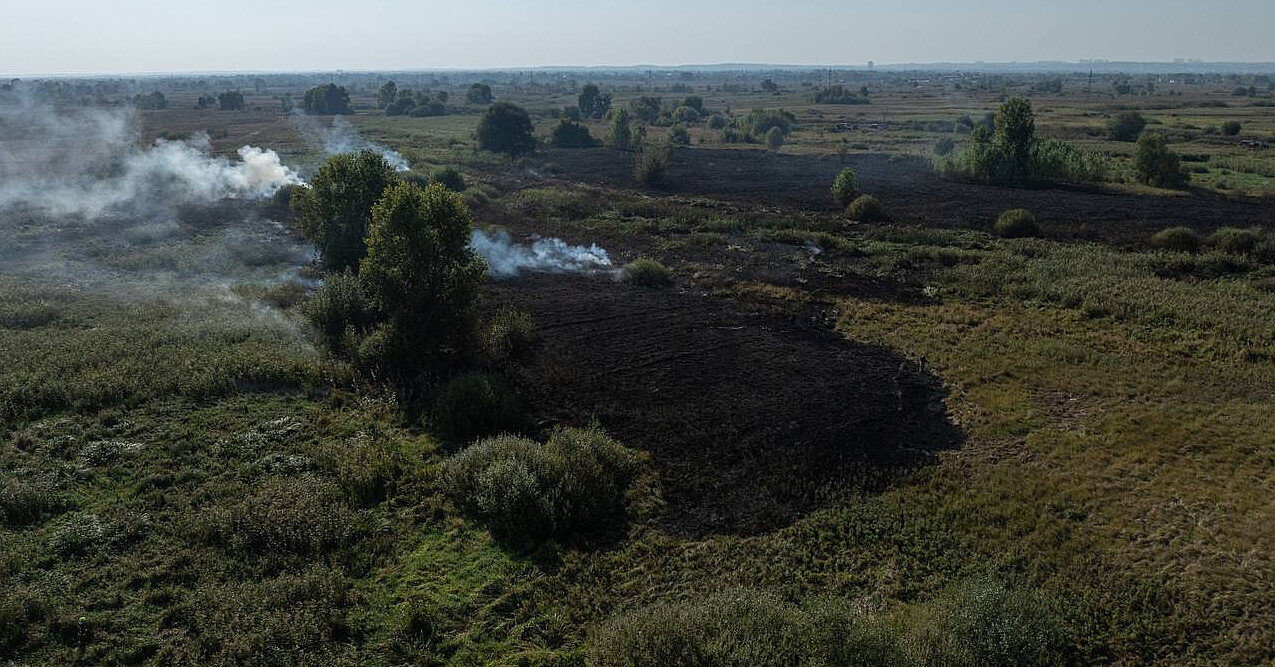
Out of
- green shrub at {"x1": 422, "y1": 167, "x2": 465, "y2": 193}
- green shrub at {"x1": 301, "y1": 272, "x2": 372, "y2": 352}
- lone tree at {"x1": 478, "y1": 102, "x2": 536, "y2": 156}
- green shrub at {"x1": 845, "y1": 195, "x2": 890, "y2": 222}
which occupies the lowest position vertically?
green shrub at {"x1": 301, "y1": 272, "x2": 372, "y2": 352}

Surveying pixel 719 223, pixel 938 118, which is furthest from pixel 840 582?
pixel 938 118

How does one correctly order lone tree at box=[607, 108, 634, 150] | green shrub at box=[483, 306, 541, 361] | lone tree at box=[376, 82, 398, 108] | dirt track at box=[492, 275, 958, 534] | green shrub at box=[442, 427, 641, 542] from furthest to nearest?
lone tree at box=[376, 82, 398, 108], lone tree at box=[607, 108, 634, 150], green shrub at box=[483, 306, 541, 361], dirt track at box=[492, 275, 958, 534], green shrub at box=[442, 427, 641, 542]

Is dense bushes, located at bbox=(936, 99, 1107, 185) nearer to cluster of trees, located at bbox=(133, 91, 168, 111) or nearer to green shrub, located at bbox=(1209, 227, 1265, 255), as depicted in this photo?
green shrub, located at bbox=(1209, 227, 1265, 255)

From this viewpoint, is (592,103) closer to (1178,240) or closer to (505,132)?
(505,132)

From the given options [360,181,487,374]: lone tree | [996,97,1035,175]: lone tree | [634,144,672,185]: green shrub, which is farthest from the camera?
[634,144,672,185]: green shrub

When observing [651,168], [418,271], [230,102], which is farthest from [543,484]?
[230,102]

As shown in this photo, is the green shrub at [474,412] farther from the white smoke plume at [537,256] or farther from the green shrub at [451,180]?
the green shrub at [451,180]

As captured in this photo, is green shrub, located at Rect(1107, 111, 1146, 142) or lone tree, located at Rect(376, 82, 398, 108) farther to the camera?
lone tree, located at Rect(376, 82, 398, 108)

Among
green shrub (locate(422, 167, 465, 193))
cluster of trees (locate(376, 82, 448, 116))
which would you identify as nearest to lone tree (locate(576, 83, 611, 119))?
cluster of trees (locate(376, 82, 448, 116))
